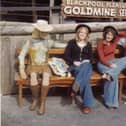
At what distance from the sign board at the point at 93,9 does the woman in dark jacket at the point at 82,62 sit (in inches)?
36.8

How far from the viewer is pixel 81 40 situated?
705cm

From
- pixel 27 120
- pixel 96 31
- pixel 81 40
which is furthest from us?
pixel 96 31

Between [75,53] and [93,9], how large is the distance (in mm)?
1225

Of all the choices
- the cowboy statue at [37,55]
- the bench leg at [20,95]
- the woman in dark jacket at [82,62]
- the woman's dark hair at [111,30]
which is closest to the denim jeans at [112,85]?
the woman in dark jacket at [82,62]

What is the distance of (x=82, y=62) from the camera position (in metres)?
7.02

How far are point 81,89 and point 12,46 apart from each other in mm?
1201

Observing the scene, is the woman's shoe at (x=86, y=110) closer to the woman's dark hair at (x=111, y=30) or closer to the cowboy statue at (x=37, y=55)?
the cowboy statue at (x=37, y=55)

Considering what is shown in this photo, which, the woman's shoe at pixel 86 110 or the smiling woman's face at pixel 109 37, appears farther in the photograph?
the smiling woman's face at pixel 109 37

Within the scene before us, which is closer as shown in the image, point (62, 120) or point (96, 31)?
point (62, 120)

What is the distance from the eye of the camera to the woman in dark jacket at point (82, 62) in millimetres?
6828

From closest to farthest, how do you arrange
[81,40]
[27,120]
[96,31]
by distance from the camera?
1. [27,120]
2. [81,40]
3. [96,31]

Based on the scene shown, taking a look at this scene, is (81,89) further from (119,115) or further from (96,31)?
(96,31)

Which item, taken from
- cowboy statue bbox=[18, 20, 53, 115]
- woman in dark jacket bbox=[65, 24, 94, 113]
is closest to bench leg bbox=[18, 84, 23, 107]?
cowboy statue bbox=[18, 20, 53, 115]

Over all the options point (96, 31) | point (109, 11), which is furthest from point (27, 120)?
point (109, 11)
